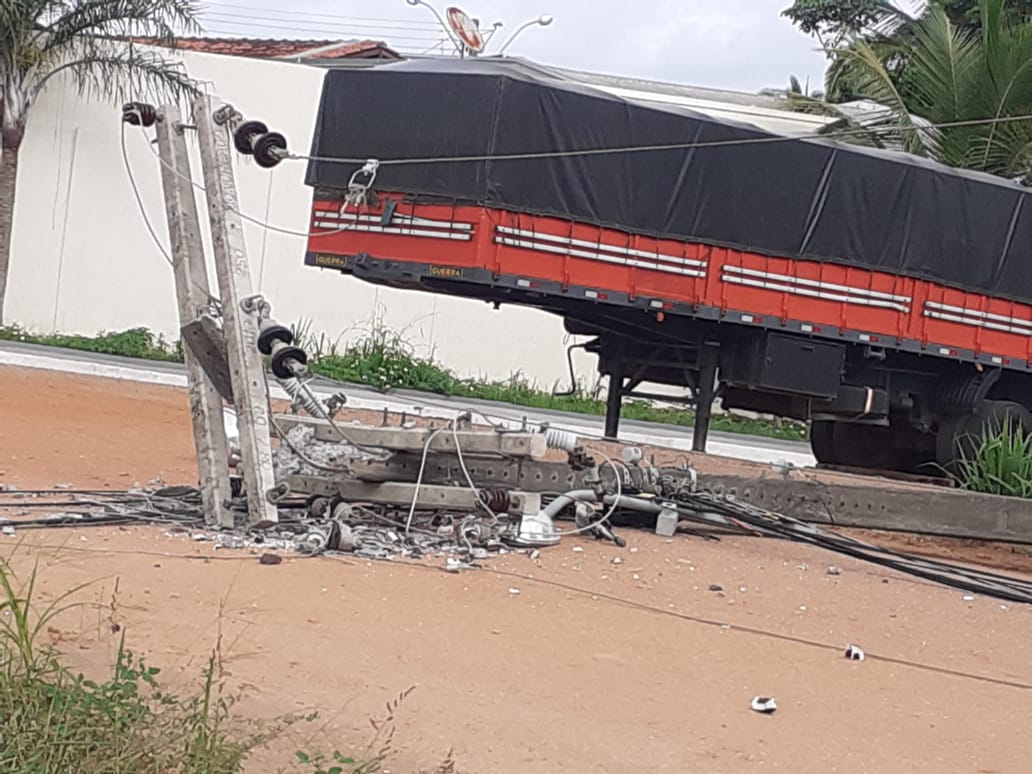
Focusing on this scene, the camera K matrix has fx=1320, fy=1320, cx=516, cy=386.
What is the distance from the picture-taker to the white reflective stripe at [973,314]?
44.2 feet

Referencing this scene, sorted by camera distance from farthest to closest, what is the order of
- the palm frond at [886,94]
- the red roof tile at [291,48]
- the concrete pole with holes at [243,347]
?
the red roof tile at [291,48] < the palm frond at [886,94] < the concrete pole with holes at [243,347]

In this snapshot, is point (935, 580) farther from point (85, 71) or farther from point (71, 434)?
point (85, 71)

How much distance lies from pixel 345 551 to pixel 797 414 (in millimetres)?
7768

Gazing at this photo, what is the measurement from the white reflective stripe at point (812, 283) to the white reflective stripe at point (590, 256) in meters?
0.43

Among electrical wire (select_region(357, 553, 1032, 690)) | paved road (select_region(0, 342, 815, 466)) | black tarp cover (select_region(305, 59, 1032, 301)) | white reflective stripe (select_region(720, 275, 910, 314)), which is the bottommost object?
electrical wire (select_region(357, 553, 1032, 690))

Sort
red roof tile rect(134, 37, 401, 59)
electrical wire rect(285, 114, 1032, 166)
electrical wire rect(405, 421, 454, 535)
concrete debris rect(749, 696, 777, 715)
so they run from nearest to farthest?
concrete debris rect(749, 696, 777, 715) < electrical wire rect(405, 421, 454, 535) < electrical wire rect(285, 114, 1032, 166) < red roof tile rect(134, 37, 401, 59)

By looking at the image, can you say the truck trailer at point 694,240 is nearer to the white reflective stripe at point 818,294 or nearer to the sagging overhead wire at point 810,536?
the white reflective stripe at point 818,294

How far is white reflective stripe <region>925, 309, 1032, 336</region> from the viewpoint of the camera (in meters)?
13.5

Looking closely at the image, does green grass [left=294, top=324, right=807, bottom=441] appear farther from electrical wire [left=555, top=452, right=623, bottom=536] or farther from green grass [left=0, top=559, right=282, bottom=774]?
green grass [left=0, top=559, right=282, bottom=774]

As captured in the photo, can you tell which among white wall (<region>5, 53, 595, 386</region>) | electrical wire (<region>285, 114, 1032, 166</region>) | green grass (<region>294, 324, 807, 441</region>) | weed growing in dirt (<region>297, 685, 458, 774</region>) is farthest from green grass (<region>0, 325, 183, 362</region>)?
weed growing in dirt (<region>297, 685, 458, 774</region>)

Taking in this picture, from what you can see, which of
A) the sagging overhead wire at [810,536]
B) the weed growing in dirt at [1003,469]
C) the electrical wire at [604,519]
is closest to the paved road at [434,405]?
the weed growing in dirt at [1003,469]

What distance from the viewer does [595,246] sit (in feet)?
39.2

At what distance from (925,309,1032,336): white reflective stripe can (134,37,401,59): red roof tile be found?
16887 millimetres

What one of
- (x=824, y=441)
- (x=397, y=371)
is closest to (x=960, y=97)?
(x=824, y=441)
